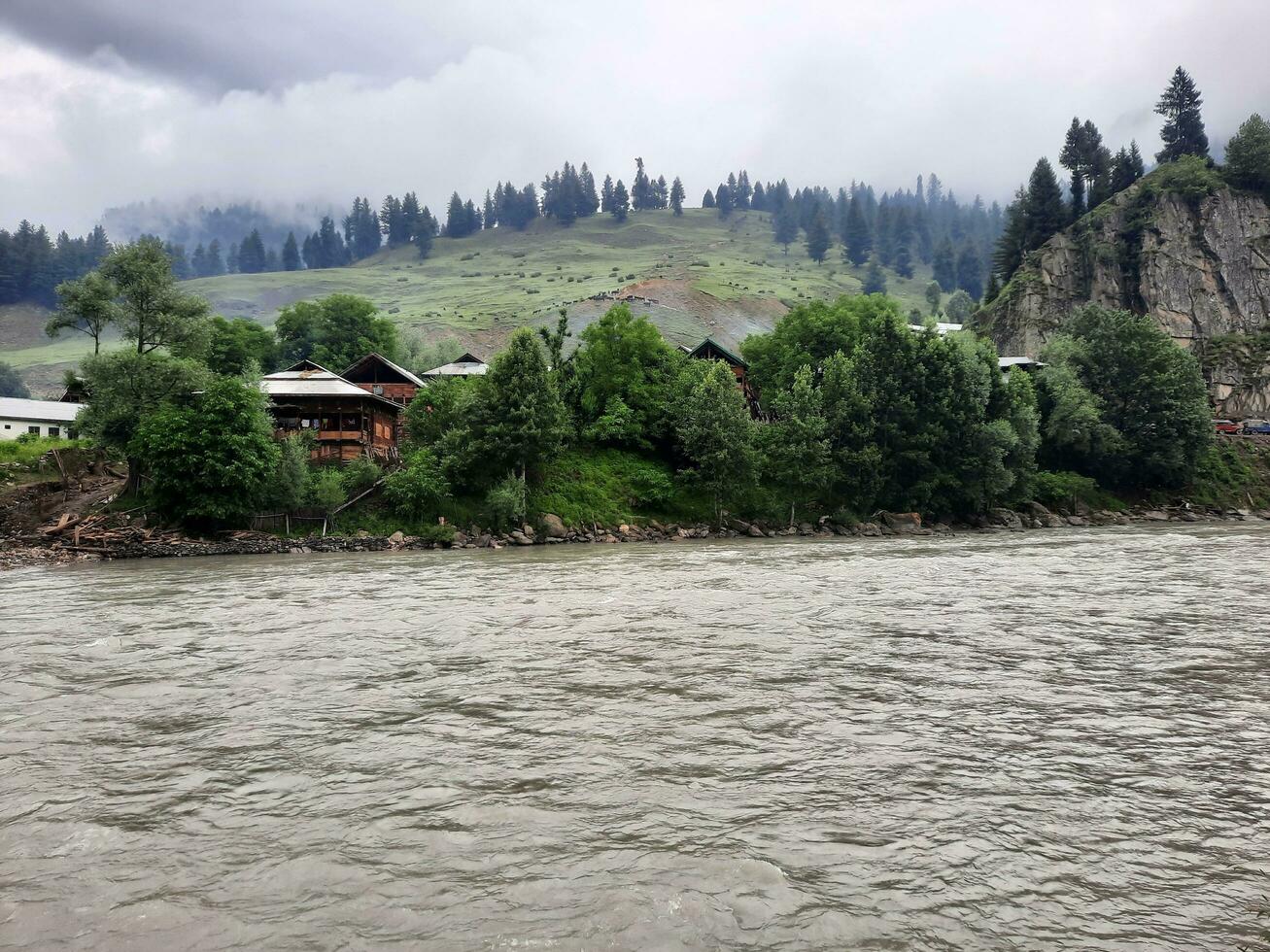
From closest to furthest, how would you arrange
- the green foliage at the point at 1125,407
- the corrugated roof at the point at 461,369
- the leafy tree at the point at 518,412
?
the leafy tree at the point at 518,412 < the green foliage at the point at 1125,407 < the corrugated roof at the point at 461,369

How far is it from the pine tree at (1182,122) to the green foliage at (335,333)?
122 m

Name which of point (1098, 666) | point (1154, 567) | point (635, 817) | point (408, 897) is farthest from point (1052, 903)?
point (1154, 567)

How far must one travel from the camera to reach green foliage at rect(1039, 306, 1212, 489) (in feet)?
225

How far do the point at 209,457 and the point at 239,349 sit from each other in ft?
128

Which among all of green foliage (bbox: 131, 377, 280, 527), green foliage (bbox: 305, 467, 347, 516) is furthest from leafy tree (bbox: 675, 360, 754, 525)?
green foliage (bbox: 131, 377, 280, 527)

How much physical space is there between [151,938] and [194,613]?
58.0 ft

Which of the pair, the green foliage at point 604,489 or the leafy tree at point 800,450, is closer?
the green foliage at point 604,489

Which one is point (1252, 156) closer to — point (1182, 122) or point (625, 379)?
point (1182, 122)

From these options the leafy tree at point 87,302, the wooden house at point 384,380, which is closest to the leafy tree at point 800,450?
the wooden house at point 384,380

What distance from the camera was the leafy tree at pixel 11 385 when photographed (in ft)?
416

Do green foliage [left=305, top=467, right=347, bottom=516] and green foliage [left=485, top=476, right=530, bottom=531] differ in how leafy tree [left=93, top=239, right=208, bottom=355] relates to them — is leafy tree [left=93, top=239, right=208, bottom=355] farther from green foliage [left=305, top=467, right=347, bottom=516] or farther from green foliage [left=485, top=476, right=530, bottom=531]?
green foliage [left=485, top=476, right=530, bottom=531]

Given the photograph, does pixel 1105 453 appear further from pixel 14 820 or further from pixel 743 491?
pixel 14 820

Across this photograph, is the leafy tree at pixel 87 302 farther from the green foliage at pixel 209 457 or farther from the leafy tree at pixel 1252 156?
the leafy tree at pixel 1252 156

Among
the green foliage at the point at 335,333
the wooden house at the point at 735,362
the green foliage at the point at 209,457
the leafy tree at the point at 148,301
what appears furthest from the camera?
the green foliage at the point at 335,333
